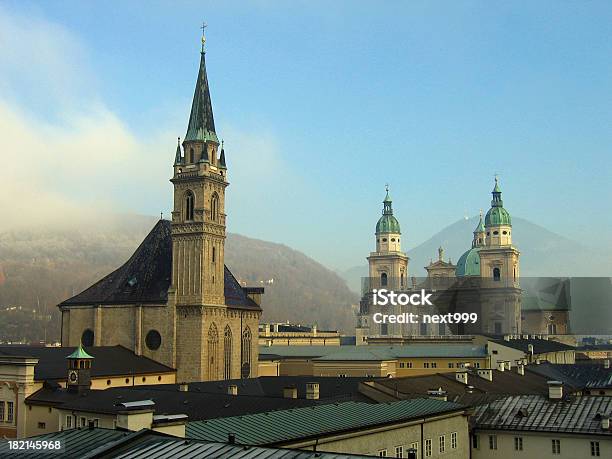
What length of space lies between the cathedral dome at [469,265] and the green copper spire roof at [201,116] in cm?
10212

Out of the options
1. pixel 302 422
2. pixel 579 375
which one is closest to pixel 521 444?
pixel 302 422

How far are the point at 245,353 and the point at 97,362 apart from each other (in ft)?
74.6

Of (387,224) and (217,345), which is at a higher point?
(387,224)

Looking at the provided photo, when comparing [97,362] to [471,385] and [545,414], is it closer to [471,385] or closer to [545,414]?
[471,385]

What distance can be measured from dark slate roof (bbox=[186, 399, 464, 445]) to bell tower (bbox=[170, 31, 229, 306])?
50.5 metres

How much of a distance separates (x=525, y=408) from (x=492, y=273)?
13126 cm

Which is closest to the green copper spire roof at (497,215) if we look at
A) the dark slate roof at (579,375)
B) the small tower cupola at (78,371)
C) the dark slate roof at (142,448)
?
the dark slate roof at (579,375)

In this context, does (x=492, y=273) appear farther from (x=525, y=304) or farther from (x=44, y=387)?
(x=44, y=387)

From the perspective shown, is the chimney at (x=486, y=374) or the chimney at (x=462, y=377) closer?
the chimney at (x=462, y=377)

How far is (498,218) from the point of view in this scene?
582 ft

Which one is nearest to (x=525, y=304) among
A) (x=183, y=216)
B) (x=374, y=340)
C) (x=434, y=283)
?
(x=434, y=283)

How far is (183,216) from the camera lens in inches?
3696

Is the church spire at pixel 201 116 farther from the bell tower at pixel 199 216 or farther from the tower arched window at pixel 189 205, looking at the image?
the tower arched window at pixel 189 205

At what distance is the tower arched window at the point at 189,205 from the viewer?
308 feet
